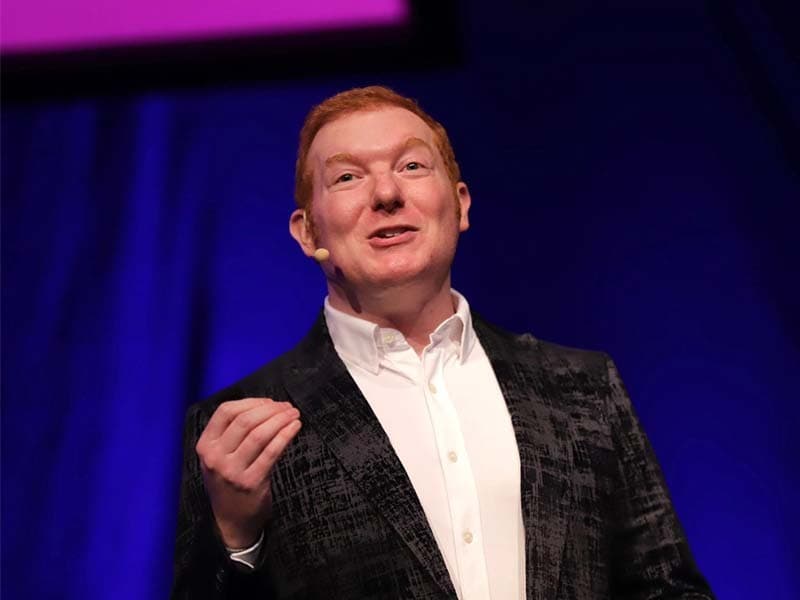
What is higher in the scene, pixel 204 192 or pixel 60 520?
pixel 204 192

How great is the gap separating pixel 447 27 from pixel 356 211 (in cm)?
81

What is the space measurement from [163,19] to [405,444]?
1.28 metres

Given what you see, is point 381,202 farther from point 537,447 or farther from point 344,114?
point 537,447

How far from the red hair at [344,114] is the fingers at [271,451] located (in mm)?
556

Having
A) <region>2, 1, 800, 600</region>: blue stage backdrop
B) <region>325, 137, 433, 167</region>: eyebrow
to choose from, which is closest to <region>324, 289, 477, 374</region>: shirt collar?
<region>325, 137, 433, 167</region>: eyebrow

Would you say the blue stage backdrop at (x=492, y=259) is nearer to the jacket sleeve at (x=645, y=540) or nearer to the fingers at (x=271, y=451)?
the jacket sleeve at (x=645, y=540)

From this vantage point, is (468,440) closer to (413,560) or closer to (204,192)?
(413,560)

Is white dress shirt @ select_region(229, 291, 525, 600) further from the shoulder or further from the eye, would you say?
the eye

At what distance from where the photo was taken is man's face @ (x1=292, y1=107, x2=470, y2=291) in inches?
57.9

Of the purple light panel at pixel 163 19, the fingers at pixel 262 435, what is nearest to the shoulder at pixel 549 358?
the fingers at pixel 262 435

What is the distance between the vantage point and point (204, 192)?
2137 mm

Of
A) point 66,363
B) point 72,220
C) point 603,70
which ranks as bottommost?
point 66,363

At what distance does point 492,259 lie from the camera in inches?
83.6

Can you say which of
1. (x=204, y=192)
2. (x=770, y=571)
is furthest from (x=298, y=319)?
(x=770, y=571)
